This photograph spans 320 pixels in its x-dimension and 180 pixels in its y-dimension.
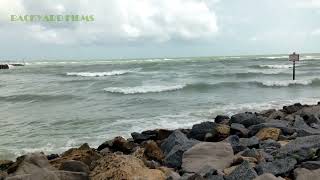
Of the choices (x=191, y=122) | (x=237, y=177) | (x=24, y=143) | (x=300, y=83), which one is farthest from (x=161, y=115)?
(x=300, y=83)

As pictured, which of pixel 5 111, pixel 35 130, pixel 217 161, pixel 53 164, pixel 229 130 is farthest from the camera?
pixel 5 111

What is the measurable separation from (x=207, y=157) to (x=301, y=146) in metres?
1.27

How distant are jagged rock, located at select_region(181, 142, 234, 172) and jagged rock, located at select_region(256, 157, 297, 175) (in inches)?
24.7

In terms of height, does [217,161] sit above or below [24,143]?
above

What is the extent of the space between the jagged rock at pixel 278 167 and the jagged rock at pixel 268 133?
7.65 feet

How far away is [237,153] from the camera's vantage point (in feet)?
20.4

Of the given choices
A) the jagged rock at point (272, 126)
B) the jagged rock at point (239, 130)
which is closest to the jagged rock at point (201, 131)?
the jagged rock at point (239, 130)

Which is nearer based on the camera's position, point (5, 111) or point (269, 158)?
point (269, 158)

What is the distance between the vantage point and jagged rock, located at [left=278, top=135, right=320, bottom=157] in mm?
5715

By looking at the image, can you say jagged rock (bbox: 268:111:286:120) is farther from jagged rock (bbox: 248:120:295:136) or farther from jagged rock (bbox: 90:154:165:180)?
jagged rock (bbox: 90:154:165:180)

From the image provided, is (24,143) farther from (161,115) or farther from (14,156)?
(161,115)

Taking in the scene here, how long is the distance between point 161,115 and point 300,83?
14.0 metres

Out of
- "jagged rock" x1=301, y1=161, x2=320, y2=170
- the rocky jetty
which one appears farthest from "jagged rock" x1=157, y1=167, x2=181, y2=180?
"jagged rock" x1=301, y1=161, x2=320, y2=170

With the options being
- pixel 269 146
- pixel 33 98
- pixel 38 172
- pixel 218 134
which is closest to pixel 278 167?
pixel 269 146
